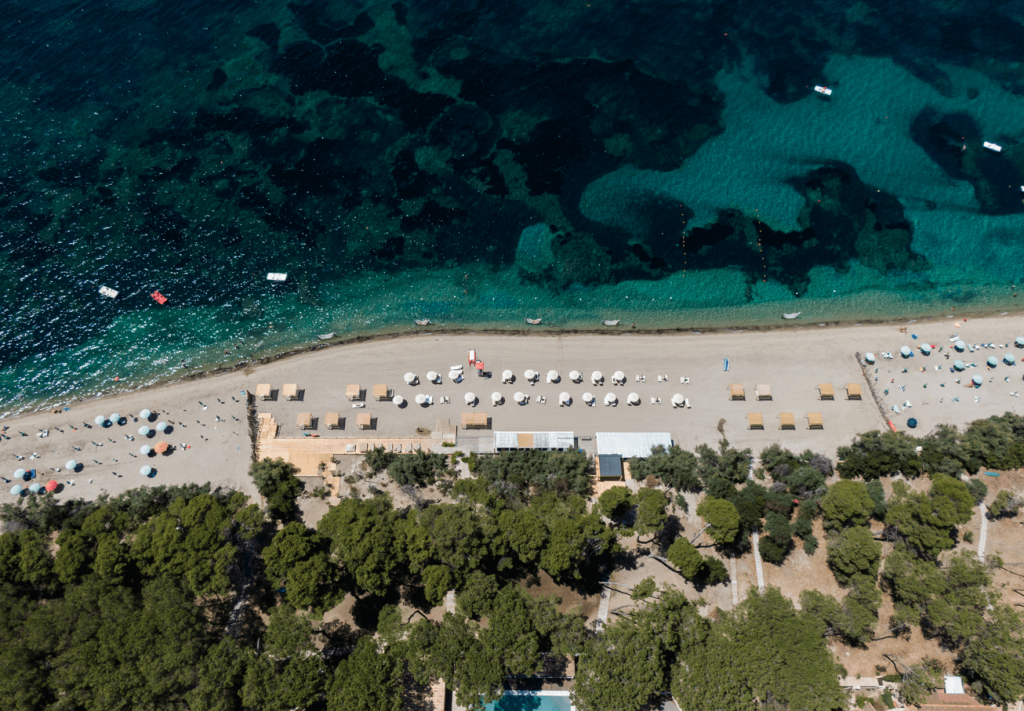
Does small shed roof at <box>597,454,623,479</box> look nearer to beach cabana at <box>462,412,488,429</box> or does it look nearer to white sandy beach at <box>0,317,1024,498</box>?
white sandy beach at <box>0,317,1024,498</box>

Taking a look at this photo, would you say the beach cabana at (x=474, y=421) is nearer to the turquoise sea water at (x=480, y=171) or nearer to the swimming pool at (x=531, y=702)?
the turquoise sea water at (x=480, y=171)

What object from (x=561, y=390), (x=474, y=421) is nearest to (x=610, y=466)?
(x=561, y=390)

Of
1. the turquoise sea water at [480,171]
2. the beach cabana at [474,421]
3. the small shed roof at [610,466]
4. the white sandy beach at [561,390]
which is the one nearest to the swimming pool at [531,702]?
the small shed roof at [610,466]

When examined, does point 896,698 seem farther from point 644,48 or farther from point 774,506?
point 644,48

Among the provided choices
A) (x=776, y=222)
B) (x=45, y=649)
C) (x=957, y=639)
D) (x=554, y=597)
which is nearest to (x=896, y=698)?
(x=957, y=639)

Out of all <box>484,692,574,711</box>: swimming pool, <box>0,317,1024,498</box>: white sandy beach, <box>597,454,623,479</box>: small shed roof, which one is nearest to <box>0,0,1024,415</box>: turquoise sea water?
<box>0,317,1024,498</box>: white sandy beach

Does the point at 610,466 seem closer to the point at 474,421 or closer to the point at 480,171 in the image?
the point at 474,421
